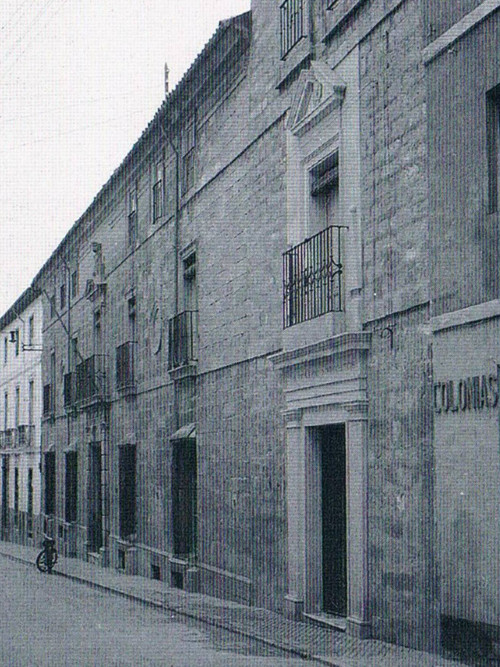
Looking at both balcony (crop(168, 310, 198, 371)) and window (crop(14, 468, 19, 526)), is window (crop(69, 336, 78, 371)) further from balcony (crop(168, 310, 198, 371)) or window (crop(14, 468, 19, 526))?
window (crop(14, 468, 19, 526))

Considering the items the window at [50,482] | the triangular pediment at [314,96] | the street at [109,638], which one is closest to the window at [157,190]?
the street at [109,638]

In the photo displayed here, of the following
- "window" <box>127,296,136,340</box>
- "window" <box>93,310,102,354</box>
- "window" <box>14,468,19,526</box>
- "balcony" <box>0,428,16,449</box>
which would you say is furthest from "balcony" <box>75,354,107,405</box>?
"balcony" <box>0,428,16,449</box>

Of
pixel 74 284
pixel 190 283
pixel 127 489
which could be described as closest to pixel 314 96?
pixel 190 283

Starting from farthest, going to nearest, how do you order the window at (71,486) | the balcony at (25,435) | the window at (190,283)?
the balcony at (25,435) < the window at (71,486) < the window at (190,283)

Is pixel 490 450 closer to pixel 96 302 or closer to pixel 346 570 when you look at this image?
pixel 346 570

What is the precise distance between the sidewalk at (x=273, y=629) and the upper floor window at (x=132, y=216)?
272 inches

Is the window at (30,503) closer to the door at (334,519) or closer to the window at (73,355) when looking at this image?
the window at (73,355)

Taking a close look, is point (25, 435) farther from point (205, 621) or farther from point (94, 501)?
point (205, 621)

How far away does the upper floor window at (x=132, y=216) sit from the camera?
24844mm

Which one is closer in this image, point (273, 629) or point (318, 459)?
point (273, 629)

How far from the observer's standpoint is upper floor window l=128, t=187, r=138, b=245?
81.5ft

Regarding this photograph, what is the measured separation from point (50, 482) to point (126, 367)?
483 inches

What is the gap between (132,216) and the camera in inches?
990

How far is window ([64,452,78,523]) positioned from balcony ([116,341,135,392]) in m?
6.80
